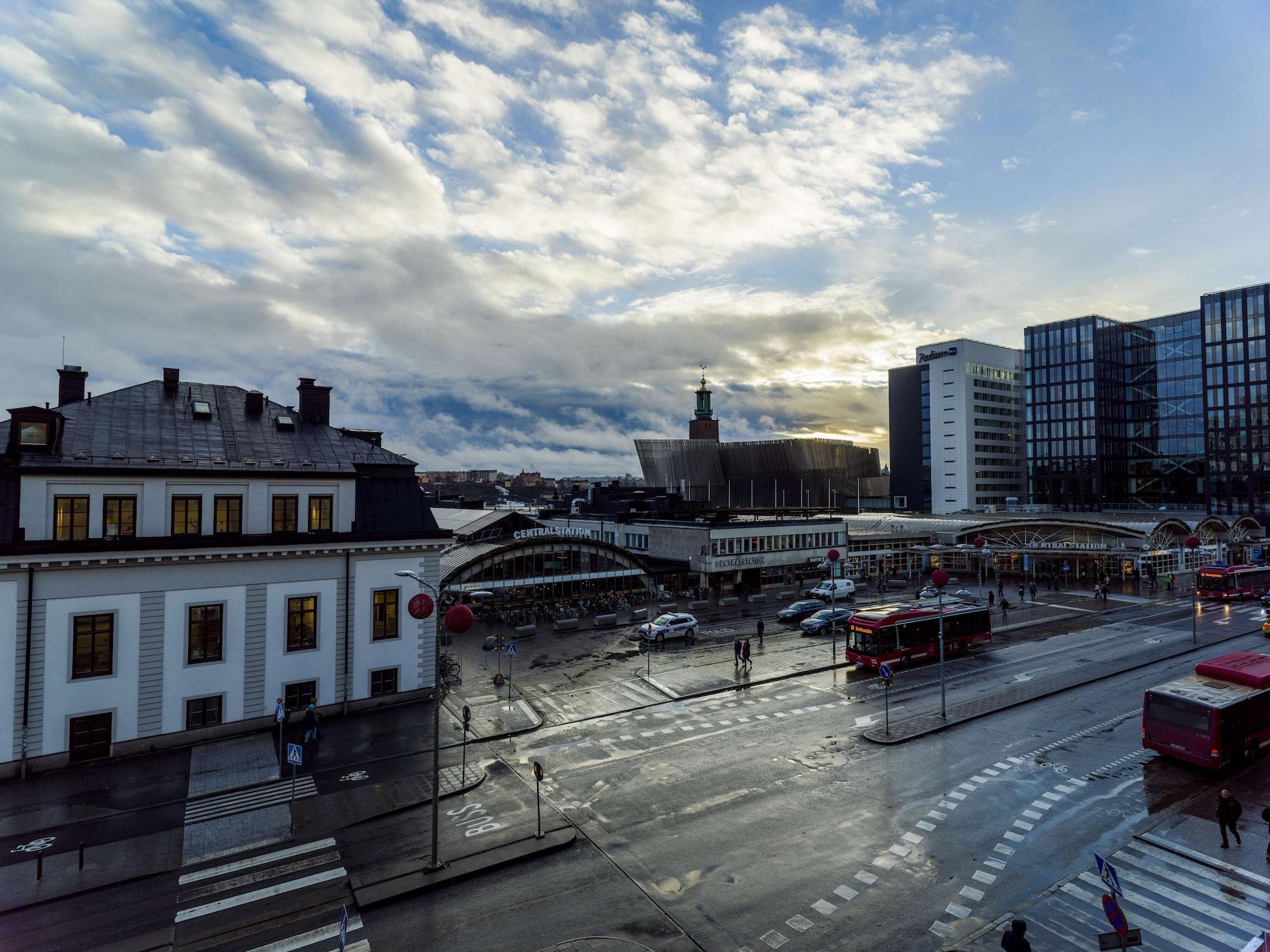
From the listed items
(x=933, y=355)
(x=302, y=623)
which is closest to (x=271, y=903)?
(x=302, y=623)

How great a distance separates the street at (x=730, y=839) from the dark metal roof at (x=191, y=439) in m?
12.7

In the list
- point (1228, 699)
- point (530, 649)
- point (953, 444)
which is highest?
point (953, 444)

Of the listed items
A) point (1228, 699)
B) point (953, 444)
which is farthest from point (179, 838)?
point (953, 444)

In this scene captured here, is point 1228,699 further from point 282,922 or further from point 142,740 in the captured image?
point 142,740

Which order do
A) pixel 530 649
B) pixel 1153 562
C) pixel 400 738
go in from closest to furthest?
pixel 400 738, pixel 530 649, pixel 1153 562

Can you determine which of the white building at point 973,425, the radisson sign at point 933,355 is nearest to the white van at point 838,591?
the white building at point 973,425

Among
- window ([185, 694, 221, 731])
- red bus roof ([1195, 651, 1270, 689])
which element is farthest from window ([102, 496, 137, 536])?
red bus roof ([1195, 651, 1270, 689])

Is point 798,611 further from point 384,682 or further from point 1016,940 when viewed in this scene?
point 1016,940

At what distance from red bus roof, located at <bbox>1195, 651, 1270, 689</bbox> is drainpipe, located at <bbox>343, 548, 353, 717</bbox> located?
3479cm

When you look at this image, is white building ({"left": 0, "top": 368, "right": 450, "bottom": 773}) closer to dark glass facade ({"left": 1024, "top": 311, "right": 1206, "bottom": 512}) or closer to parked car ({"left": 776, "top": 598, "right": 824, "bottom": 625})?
parked car ({"left": 776, "top": 598, "right": 824, "bottom": 625})

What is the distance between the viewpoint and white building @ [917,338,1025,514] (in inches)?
5167

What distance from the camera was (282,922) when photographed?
50.5 ft

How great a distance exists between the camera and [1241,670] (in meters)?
24.7

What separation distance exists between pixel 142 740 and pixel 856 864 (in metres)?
26.2
